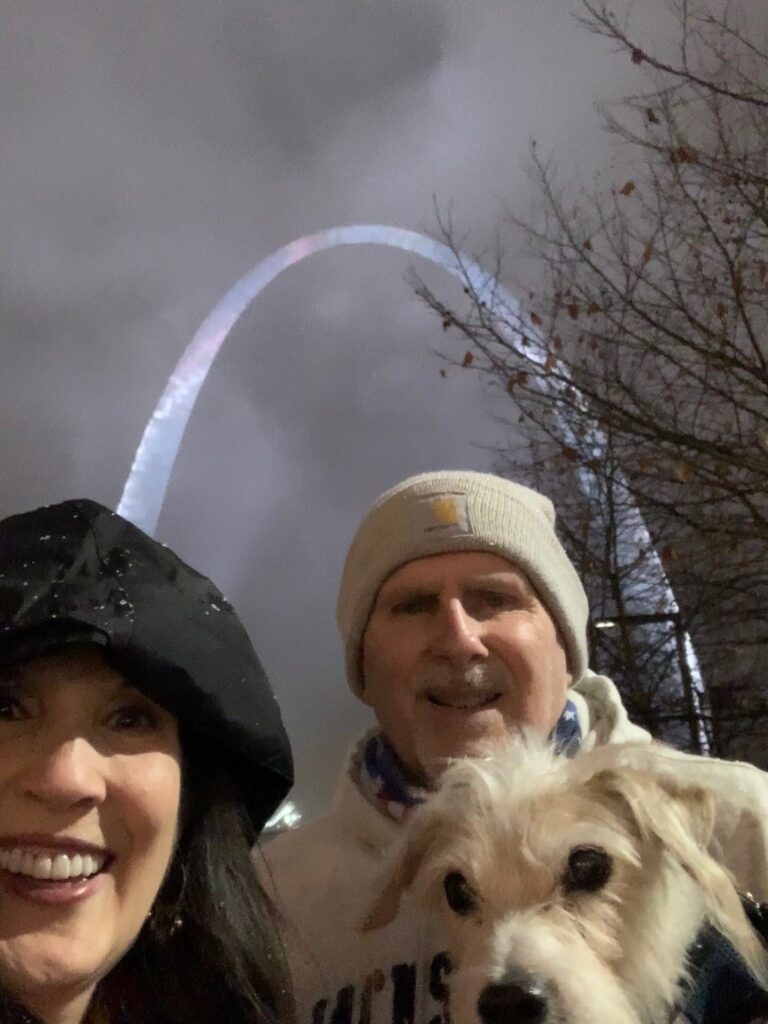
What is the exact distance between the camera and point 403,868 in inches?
85.3

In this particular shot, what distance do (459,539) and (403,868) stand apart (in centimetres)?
90

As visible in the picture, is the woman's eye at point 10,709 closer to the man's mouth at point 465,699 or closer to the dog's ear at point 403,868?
the dog's ear at point 403,868

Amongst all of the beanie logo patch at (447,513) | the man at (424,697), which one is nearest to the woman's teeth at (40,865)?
the man at (424,697)

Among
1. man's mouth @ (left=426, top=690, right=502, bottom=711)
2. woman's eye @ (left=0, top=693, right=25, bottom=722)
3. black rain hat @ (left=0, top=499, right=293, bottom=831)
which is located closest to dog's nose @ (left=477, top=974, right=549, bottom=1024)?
black rain hat @ (left=0, top=499, right=293, bottom=831)

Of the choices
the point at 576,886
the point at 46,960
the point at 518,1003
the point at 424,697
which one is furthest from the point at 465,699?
the point at 46,960

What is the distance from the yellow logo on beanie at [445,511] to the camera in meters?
2.66

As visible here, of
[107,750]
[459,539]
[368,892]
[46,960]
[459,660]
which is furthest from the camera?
[459,539]

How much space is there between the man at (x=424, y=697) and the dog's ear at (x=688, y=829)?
333 mm

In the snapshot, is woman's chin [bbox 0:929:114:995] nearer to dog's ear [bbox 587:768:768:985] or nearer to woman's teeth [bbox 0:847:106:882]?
woman's teeth [bbox 0:847:106:882]

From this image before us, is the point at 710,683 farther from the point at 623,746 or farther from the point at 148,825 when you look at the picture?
the point at 148,825

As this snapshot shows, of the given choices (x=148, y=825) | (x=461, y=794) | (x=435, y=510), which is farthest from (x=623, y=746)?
(x=148, y=825)

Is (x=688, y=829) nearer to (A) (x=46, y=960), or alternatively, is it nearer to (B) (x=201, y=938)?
(B) (x=201, y=938)

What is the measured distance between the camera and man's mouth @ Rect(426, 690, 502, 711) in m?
2.47

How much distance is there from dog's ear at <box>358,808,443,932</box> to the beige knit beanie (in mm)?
762
